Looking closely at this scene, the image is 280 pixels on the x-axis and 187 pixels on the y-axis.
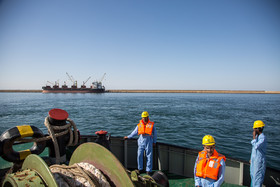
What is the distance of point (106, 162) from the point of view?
166cm

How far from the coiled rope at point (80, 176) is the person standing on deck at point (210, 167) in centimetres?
203

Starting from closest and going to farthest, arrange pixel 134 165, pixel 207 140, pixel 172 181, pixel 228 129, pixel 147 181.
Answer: pixel 147 181 < pixel 207 140 < pixel 172 181 < pixel 134 165 < pixel 228 129

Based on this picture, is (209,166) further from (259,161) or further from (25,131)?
(25,131)

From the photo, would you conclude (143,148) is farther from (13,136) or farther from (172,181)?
(13,136)

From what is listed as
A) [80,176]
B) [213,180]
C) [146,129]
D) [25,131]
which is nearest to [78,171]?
[80,176]

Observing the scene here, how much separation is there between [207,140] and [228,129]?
17.5 metres

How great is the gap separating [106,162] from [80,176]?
0.27m

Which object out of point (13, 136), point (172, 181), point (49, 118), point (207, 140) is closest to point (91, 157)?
point (13, 136)

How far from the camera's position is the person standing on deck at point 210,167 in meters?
2.81

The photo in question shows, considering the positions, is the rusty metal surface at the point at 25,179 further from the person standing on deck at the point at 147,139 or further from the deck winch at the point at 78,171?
the person standing on deck at the point at 147,139

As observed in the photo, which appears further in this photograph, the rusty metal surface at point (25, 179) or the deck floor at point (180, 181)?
the deck floor at point (180, 181)

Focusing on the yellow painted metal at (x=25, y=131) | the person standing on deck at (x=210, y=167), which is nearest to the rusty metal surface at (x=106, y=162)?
the yellow painted metal at (x=25, y=131)

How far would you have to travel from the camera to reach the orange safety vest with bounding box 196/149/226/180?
111 inches

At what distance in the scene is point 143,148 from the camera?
16.1 feet
